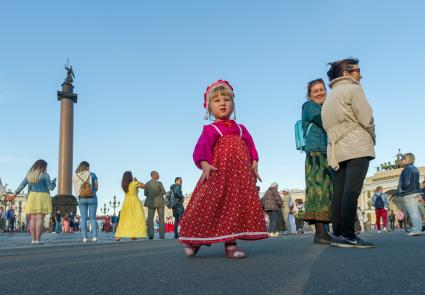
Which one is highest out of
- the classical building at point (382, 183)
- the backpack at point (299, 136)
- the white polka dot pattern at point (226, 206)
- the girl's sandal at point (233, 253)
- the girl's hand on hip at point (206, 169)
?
the classical building at point (382, 183)

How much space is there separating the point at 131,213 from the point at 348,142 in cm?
778

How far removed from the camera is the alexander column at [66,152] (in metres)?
32.7

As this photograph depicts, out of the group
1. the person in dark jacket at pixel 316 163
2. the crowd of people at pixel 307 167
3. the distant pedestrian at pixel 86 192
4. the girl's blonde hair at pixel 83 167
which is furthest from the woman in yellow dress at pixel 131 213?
the person in dark jacket at pixel 316 163

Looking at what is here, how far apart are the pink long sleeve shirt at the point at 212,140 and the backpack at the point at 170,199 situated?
345 inches

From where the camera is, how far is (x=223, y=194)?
156 inches

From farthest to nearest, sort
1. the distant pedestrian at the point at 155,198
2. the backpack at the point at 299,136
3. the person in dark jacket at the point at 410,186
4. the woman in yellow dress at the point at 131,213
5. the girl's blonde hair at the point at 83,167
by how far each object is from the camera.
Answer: the distant pedestrian at the point at 155,198 < the woman in yellow dress at the point at 131,213 < the girl's blonde hair at the point at 83,167 < the person in dark jacket at the point at 410,186 < the backpack at the point at 299,136

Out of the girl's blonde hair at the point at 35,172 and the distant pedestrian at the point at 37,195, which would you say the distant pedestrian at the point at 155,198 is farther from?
the girl's blonde hair at the point at 35,172

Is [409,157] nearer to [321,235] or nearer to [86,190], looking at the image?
[321,235]

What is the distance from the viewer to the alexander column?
1287 inches

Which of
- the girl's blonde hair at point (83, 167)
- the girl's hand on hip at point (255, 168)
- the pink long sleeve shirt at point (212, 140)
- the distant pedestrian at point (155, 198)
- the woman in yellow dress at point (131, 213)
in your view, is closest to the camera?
the pink long sleeve shirt at point (212, 140)

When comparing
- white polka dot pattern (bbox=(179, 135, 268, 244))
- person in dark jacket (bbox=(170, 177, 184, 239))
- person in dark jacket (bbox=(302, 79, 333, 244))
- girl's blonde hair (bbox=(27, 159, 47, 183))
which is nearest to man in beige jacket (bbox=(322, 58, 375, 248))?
person in dark jacket (bbox=(302, 79, 333, 244))

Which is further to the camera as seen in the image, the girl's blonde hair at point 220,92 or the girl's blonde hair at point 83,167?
the girl's blonde hair at point 83,167

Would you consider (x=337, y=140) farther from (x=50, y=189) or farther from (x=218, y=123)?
(x=50, y=189)

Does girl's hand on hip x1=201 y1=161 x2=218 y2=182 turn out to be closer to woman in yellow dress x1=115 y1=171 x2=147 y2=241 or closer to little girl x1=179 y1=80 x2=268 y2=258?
little girl x1=179 y1=80 x2=268 y2=258
